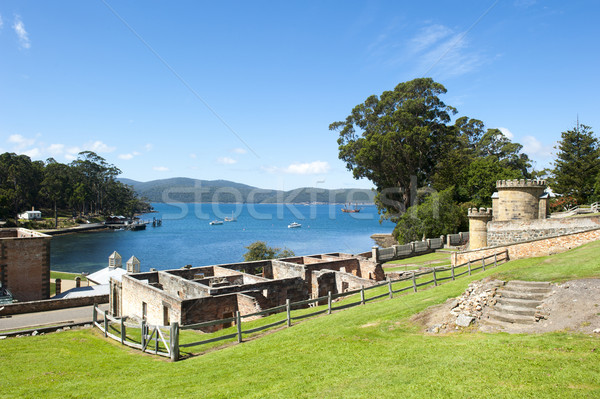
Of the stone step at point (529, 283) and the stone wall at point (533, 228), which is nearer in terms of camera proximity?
the stone step at point (529, 283)

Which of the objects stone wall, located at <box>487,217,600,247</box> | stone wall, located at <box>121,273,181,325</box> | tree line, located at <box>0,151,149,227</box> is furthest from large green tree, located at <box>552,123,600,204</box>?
tree line, located at <box>0,151,149,227</box>

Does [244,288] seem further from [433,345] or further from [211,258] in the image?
[211,258]

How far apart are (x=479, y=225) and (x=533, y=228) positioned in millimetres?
7382

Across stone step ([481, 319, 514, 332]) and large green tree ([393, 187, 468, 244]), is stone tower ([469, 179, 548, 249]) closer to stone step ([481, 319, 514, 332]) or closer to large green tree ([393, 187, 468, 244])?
large green tree ([393, 187, 468, 244])

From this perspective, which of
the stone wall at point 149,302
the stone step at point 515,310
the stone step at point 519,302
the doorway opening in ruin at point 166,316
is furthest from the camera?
the doorway opening in ruin at point 166,316

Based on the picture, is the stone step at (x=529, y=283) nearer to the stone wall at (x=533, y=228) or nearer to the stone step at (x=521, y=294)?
the stone step at (x=521, y=294)

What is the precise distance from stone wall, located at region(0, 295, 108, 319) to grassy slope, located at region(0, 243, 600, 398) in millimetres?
12095

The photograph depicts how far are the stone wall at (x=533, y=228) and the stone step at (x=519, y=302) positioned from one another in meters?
12.8

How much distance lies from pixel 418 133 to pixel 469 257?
2469 cm

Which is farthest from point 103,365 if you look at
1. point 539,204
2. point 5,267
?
point 539,204

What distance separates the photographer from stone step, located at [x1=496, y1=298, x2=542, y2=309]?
11.1m

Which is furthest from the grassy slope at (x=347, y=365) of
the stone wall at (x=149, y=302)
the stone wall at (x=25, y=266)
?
the stone wall at (x=25, y=266)

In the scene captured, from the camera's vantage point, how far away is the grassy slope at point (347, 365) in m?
6.84

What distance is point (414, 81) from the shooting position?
49156 millimetres
